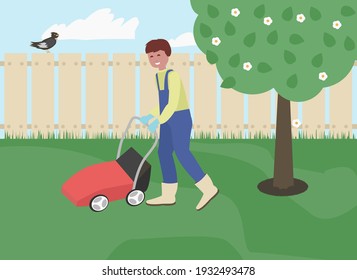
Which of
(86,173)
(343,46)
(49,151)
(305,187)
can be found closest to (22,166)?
(49,151)

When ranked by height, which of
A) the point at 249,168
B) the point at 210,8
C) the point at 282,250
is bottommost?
the point at 282,250

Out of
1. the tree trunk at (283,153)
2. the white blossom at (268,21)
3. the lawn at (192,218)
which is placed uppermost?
the white blossom at (268,21)

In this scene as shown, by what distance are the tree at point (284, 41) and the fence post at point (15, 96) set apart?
5940 mm

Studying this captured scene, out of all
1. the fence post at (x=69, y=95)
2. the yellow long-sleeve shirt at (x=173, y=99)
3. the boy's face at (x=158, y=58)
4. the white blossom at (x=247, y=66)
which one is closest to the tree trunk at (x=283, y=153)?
the white blossom at (x=247, y=66)

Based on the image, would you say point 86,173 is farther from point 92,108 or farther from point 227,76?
point 92,108

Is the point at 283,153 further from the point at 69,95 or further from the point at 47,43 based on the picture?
the point at 47,43

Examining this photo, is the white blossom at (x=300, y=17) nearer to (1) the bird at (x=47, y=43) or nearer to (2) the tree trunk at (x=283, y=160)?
(2) the tree trunk at (x=283, y=160)

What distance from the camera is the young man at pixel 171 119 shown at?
8.30m

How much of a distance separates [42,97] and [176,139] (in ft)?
18.9

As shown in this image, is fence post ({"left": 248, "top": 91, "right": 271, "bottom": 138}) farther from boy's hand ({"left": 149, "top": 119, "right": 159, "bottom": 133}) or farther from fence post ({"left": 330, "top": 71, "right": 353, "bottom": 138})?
boy's hand ({"left": 149, "top": 119, "right": 159, "bottom": 133})

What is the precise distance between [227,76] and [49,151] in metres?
3.91

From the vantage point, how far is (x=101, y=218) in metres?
8.48

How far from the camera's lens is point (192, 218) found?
8.48 m

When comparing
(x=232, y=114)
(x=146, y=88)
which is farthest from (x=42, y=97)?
(x=232, y=114)
